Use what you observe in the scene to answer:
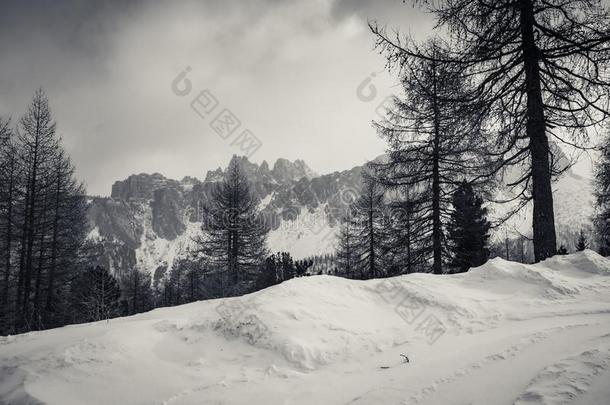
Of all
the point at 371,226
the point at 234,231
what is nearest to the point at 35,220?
the point at 234,231

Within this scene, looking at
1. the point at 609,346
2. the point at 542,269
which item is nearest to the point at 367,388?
the point at 609,346

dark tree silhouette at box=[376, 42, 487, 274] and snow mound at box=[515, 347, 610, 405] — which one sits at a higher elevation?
dark tree silhouette at box=[376, 42, 487, 274]

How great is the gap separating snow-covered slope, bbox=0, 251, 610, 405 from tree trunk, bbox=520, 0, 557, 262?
120 centimetres

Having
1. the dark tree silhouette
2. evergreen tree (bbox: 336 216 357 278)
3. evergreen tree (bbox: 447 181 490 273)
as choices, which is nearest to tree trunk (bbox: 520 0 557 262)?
→ the dark tree silhouette

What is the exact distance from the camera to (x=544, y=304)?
4340mm

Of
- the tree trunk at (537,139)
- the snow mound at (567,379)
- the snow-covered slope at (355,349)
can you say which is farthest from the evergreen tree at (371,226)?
the snow mound at (567,379)

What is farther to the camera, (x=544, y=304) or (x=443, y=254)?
(x=443, y=254)

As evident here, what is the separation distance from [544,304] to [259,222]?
57.2ft

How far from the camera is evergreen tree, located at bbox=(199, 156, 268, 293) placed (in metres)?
18.7

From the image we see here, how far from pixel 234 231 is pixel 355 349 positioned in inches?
625

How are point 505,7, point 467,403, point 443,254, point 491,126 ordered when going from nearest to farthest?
1. point 467,403
2. point 505,7
3. point 491,126
4. point 443,254

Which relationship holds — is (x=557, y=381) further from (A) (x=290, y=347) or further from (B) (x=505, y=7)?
(B) (x=505, y=7)

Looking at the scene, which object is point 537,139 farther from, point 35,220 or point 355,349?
point 35,220

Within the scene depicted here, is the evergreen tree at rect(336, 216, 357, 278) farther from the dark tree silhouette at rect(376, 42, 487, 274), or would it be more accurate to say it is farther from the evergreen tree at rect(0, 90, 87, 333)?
the evergreen tree at rect(0, 90, 87, 333)
